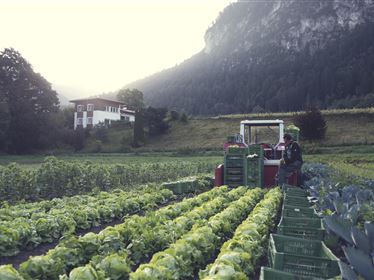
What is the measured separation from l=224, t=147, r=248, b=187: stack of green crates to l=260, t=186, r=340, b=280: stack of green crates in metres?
6.39

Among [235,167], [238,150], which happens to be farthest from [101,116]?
[238,150]

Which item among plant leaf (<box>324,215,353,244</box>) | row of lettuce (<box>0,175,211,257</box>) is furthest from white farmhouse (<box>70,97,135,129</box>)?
plant leaf (<box>324,215,353,244</box>)

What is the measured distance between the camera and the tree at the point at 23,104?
150 feet

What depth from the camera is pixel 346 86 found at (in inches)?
3410

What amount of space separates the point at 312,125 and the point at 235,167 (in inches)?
1181

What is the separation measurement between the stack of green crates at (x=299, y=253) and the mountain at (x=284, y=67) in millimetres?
71647

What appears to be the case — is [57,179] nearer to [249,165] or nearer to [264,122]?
[249,165]

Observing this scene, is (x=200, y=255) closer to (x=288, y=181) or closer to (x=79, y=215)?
(x=79, y=215)

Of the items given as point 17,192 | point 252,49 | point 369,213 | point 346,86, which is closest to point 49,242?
point 369,213

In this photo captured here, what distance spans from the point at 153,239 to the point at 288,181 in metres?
8.31

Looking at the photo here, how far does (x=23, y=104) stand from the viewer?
47344mm

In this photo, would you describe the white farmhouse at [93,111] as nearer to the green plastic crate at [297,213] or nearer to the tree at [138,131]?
the tree at [138,131]

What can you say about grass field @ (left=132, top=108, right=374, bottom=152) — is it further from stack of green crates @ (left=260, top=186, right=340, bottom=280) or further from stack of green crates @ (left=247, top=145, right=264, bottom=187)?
stack of green crates @ (left=260, top=186, right=340, bottom=280)

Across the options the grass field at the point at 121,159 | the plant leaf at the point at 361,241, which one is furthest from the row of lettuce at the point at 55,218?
the grass field at the point at 121,159
